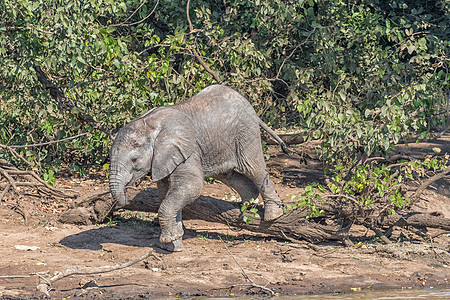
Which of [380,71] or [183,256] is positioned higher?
[380,71]

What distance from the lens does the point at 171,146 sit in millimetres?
7961

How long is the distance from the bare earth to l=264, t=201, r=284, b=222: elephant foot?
0.38m

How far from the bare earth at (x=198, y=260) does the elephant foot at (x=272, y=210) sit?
1.26 ft

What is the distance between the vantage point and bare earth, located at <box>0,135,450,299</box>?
718 centimetres

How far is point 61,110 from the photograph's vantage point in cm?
1113

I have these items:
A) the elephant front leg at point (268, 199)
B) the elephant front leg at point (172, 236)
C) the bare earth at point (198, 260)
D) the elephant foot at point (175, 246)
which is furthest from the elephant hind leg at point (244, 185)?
the elephant foot at point (175, 246)

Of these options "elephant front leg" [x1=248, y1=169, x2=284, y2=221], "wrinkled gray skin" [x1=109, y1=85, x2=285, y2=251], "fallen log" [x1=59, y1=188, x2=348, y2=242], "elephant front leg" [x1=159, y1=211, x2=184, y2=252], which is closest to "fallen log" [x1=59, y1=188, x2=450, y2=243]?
"fallen log" [x1=59, y1=188, x2=348, y2=242]

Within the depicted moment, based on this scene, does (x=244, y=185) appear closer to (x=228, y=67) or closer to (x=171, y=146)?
(x=171, y=146)

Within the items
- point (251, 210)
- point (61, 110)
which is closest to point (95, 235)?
point (251, 210)

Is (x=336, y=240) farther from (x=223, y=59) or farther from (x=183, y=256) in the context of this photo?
(x=223, y=59)

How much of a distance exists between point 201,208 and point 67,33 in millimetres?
2832

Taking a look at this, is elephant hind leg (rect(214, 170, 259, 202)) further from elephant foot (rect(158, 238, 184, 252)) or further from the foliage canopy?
the foliage canopy

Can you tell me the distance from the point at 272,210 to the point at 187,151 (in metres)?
1.40

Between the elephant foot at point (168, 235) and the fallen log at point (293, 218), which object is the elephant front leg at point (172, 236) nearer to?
the elephant foot at point (168, 235)
